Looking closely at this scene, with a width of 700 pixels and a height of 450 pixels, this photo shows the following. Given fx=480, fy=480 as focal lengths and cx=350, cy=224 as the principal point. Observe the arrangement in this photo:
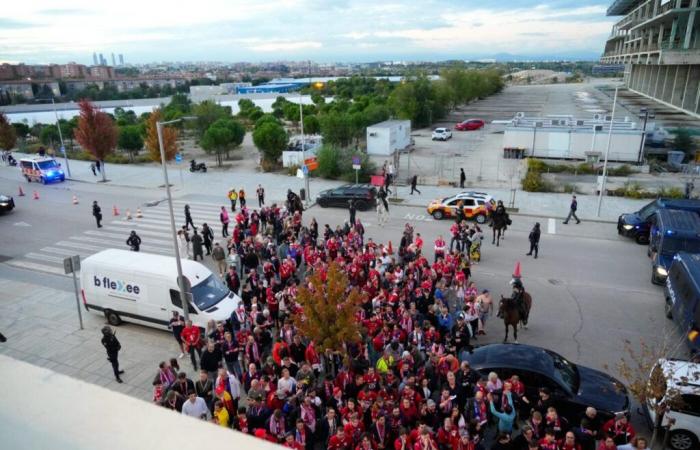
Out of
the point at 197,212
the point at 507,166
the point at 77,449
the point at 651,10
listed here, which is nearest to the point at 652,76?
the point at 651,10

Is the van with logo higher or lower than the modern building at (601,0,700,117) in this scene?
lower

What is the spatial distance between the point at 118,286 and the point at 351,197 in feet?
47.6

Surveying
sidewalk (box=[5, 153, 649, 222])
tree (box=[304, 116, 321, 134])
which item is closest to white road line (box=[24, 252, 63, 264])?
sidewalk (box=[5, 153, 649, 222])

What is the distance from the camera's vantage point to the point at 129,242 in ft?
65.1

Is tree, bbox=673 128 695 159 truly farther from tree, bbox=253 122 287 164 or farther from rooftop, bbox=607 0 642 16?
rooftop, bbox=607 0 642 16

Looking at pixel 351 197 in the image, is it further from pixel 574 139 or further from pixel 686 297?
pixel 574 139

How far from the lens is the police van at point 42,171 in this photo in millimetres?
36312

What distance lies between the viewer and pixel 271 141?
38.9m

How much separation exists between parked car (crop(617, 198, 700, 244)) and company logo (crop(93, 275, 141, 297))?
19.3 m

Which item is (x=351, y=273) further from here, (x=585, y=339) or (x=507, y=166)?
(x=507, y=166)

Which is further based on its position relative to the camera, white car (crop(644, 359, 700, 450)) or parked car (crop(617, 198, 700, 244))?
parked car (crop(617, 198, 700, 244))

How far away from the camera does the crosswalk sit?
20.3 metres

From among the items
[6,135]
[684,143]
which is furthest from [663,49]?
[6,135]

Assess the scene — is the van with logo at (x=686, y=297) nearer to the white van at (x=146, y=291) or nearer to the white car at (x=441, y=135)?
the white van at (x=146, y=291)
